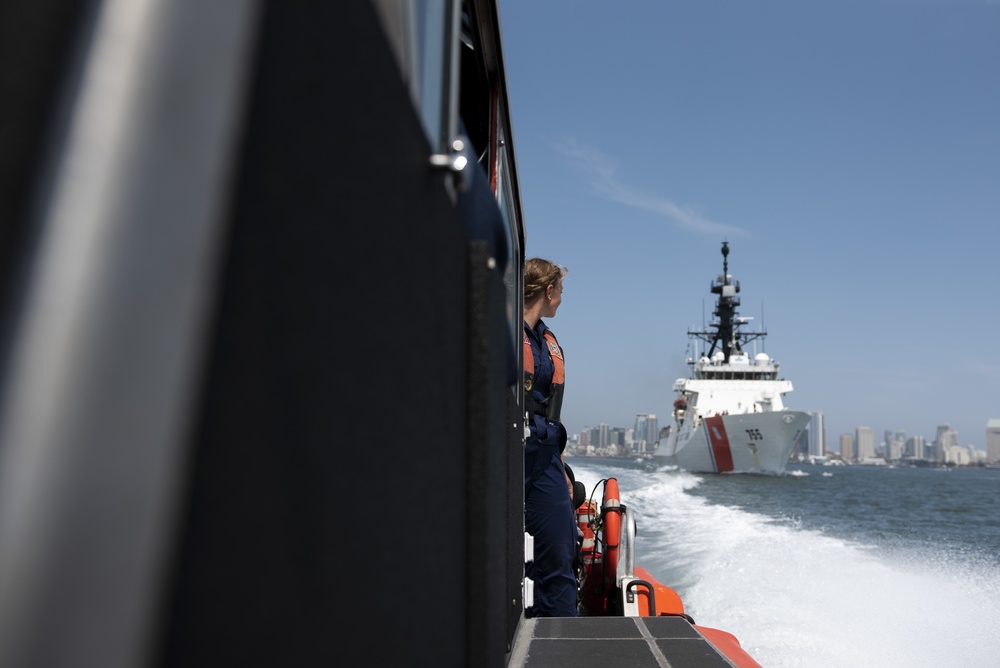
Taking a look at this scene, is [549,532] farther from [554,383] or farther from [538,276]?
[538,276]

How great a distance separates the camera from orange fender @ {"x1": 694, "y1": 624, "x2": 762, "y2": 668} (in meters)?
2.36

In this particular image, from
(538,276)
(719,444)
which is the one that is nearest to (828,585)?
(538,276)

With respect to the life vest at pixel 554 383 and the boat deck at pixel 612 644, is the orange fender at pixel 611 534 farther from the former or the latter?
the boat deck at pixel 612 644

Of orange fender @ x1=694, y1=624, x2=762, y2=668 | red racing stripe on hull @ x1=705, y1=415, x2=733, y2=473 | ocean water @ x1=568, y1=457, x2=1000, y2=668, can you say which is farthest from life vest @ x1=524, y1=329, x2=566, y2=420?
red racing stripe on hull @ x1=705, y1=415, x2=733, y2=473

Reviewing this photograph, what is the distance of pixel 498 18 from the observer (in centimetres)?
177

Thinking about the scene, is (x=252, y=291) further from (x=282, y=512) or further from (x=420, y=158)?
(x=420, y=158)

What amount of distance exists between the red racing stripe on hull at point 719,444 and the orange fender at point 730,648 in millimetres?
34346

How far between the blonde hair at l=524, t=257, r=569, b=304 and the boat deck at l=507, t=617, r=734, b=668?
4.17 feet

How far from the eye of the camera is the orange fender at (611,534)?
14.1ft

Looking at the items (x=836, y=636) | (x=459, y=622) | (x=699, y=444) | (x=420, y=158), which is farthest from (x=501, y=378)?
(x=699, y=444)

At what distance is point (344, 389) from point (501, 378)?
36.5 inches

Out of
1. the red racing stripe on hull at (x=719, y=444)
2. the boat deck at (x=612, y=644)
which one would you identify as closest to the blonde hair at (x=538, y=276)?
the boat deck at (x=612, y=644)

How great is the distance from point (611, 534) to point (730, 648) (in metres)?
1.68

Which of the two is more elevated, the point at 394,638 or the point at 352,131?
the point at 352,131
